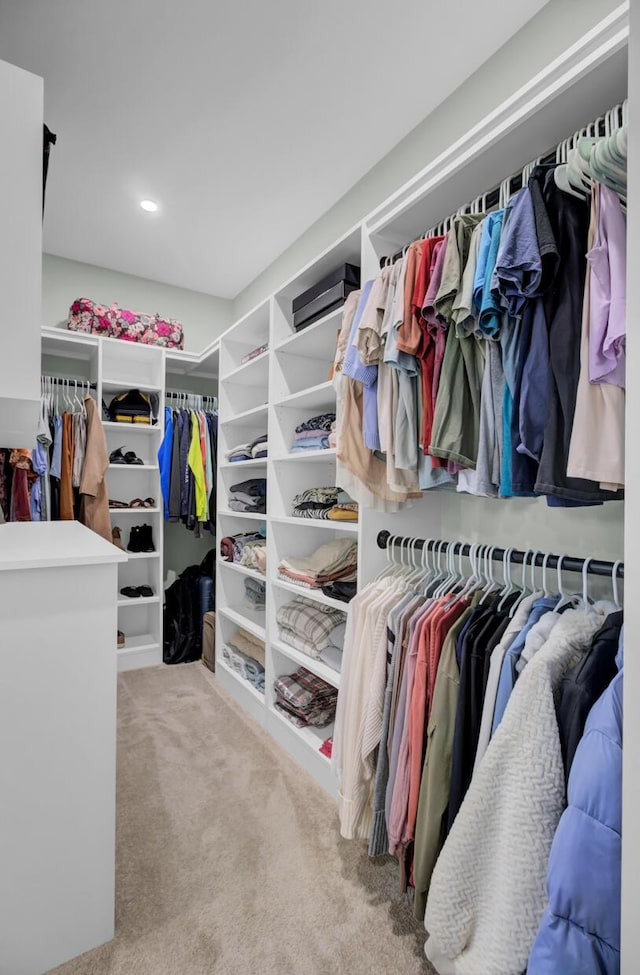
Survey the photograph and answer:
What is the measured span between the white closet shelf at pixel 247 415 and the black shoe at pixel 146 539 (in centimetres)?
104

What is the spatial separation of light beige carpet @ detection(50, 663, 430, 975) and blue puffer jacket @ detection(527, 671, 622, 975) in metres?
0.71

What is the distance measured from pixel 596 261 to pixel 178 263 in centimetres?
314

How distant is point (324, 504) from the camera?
→ 88.6 inches

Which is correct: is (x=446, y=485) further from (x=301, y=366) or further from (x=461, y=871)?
(x=301, y=366)

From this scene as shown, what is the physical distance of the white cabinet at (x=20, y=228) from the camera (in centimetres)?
118

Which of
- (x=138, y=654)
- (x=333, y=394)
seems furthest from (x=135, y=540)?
(x=333, y=394)

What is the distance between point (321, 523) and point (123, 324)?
2.28m

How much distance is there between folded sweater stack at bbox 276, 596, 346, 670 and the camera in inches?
82.0

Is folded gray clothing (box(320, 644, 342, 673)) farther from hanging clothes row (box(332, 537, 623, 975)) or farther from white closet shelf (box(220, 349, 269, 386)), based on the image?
white closet shelf (box(220, 349, 269, 386))

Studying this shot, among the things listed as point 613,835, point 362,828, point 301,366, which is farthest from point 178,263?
point 613,835

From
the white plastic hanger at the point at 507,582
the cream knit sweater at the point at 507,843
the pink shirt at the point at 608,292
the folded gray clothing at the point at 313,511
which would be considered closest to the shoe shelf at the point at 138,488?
the folded gray clothing at the point at 313,511

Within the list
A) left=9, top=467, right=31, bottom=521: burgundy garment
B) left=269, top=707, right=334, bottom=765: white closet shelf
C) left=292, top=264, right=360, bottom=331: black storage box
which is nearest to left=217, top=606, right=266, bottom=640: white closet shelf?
left=269, top=707, right=334, bottom=765: white closet shelf

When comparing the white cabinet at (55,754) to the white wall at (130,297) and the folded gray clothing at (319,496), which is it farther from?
the white wall at (130,297)

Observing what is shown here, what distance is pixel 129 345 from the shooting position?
333 centimetres
